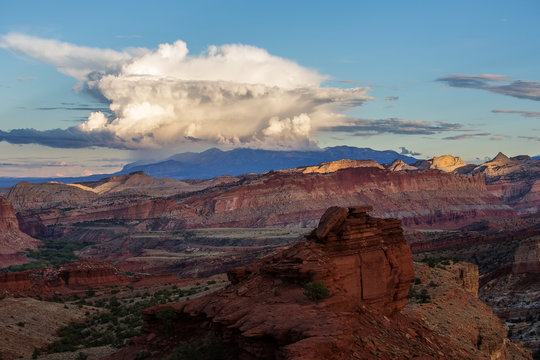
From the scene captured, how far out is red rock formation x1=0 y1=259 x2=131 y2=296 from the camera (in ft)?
176

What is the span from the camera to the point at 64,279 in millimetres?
64500

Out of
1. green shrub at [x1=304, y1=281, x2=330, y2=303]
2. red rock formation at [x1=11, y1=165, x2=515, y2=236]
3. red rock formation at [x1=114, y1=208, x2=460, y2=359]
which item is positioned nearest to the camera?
red rock formation at [x1=114, y1=208, x2=460, y2=359]

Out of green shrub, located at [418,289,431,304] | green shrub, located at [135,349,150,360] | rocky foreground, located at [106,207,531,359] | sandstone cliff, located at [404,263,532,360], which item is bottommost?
sandstone cliff, located at [404,263,532,360]

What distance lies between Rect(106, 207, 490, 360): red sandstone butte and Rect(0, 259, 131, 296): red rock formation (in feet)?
116

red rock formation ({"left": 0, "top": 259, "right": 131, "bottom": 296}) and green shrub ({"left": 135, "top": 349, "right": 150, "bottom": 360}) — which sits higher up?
green shrub ({"left": 135, "top": 349, "right": 150, "bottom": 360})

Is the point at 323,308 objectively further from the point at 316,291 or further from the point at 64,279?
the point at 64,279

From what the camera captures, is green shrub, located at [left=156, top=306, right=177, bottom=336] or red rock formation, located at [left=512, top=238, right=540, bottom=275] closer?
green shrub, located at [left=156, top=306, right=177, bottom=336]

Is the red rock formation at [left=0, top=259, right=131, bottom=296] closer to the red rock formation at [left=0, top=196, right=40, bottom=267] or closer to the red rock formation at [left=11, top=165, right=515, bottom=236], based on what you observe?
the red rock formation at [left=0, top=196, right=40, bottom=267]

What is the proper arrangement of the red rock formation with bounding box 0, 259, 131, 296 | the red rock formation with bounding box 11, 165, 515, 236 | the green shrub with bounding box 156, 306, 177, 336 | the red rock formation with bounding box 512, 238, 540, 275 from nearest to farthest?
1. the green shrub with bounding box 156, 306, 177, 336
2. the red rock formation with bounding box 0, 259, 131, 296
3. the red rock formation with bounding box 512, 238, 540, 275
4. the red rock formation with bounding box 11, 165, 515, 236

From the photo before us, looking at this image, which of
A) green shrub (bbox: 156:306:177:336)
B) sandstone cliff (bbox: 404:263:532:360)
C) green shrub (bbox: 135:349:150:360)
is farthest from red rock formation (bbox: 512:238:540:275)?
green shrub (bbox: 135:349:150:360)

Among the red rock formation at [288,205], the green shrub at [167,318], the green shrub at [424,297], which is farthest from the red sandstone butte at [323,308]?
the red rock formation at [288,205]

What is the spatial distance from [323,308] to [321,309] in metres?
0.14

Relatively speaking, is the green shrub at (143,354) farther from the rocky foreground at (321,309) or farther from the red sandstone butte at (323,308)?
the red sandstone butte at (323,308)

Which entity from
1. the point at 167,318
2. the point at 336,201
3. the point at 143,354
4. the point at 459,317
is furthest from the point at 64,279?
the point at 336,201
